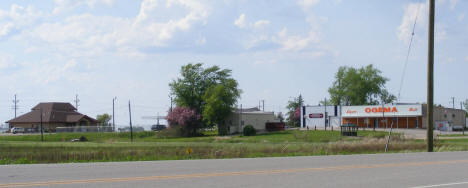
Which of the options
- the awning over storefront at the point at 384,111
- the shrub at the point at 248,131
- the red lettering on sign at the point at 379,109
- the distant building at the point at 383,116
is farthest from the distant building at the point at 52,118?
the red lettering on sign at the point at 379,109

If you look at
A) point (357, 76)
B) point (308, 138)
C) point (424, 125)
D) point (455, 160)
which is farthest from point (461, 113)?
point (455, 160)

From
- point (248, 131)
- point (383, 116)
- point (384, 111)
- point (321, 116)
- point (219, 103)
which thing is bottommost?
point (248, 131)

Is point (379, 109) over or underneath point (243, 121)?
over

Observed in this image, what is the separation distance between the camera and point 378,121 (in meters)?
92.2

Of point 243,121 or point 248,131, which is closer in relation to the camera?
point 248,131

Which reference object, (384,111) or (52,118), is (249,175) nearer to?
(384,111)

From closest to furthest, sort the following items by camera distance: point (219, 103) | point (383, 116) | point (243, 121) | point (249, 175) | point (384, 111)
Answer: point (249, 175)
point (219, 103)
point (383, 116)
point (243, 121)
point (384, 111)

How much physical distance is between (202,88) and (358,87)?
4314cm

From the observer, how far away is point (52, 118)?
10775 cm

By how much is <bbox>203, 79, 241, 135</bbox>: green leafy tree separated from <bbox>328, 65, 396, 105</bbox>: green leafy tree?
40593 mm

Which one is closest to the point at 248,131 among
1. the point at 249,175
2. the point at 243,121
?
the point at 243,121

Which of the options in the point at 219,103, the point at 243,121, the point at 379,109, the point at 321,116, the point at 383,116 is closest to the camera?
the point at 219,103

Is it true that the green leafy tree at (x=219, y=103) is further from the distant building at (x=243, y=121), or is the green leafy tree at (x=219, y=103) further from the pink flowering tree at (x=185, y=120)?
the pink flowering tree at (x=185, y=120)

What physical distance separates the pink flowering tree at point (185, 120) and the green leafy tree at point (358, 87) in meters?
46.5
